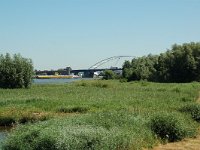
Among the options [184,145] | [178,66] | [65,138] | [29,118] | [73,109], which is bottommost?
[184,145]

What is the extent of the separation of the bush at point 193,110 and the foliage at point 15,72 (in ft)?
133

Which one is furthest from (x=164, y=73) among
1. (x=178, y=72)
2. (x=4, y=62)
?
(x=4, y=62)

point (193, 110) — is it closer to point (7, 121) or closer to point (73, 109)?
point (73, 109)

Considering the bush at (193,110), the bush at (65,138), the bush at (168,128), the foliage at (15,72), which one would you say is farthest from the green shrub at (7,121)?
the foliage at (15,72)

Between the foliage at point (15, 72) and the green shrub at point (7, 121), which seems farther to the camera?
the foliage at point (15, 72)

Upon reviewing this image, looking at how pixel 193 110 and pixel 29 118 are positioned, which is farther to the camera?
pixel 29 118

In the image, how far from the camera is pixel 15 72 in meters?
64.0

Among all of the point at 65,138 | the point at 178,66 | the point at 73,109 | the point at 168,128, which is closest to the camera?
the point at 65,138

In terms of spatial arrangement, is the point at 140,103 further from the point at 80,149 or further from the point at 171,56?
the point at 171,56

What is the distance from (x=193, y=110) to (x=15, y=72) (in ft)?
138

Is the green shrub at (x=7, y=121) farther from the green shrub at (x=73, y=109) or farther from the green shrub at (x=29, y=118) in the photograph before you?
the green shrub at (x=73, y=109)

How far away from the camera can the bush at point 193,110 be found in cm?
2472

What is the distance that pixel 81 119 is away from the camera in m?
19.6

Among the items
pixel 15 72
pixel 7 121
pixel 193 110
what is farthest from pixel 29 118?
pixel 15 72
